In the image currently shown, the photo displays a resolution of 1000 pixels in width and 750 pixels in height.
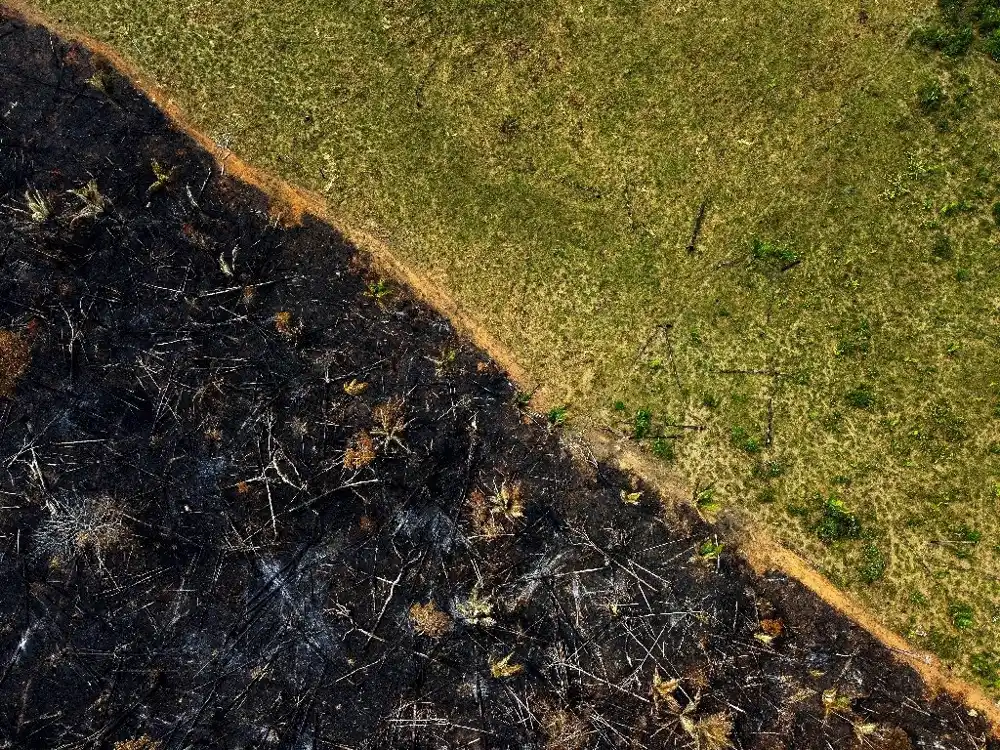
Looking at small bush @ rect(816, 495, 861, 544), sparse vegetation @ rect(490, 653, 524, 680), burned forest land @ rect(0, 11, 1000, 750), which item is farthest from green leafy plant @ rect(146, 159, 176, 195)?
small bush @ rect(816, 495, 861, 544)

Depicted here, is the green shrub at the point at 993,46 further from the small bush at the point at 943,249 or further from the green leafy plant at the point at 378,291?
the green leafy plant at the point at 378,291

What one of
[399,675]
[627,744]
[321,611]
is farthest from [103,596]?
[627,744]

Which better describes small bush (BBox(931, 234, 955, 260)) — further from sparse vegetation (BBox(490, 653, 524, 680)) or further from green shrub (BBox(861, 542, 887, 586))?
sparse vegetation (BBox(490, 653, 524, 680))

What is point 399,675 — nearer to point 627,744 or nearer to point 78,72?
point 627,744

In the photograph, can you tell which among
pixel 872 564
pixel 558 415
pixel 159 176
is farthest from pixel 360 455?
pixel 872 564

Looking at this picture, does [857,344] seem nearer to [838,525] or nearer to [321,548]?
[838,525]

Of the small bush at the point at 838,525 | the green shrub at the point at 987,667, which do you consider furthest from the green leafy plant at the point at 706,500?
the green shrub at the point at 987,667
